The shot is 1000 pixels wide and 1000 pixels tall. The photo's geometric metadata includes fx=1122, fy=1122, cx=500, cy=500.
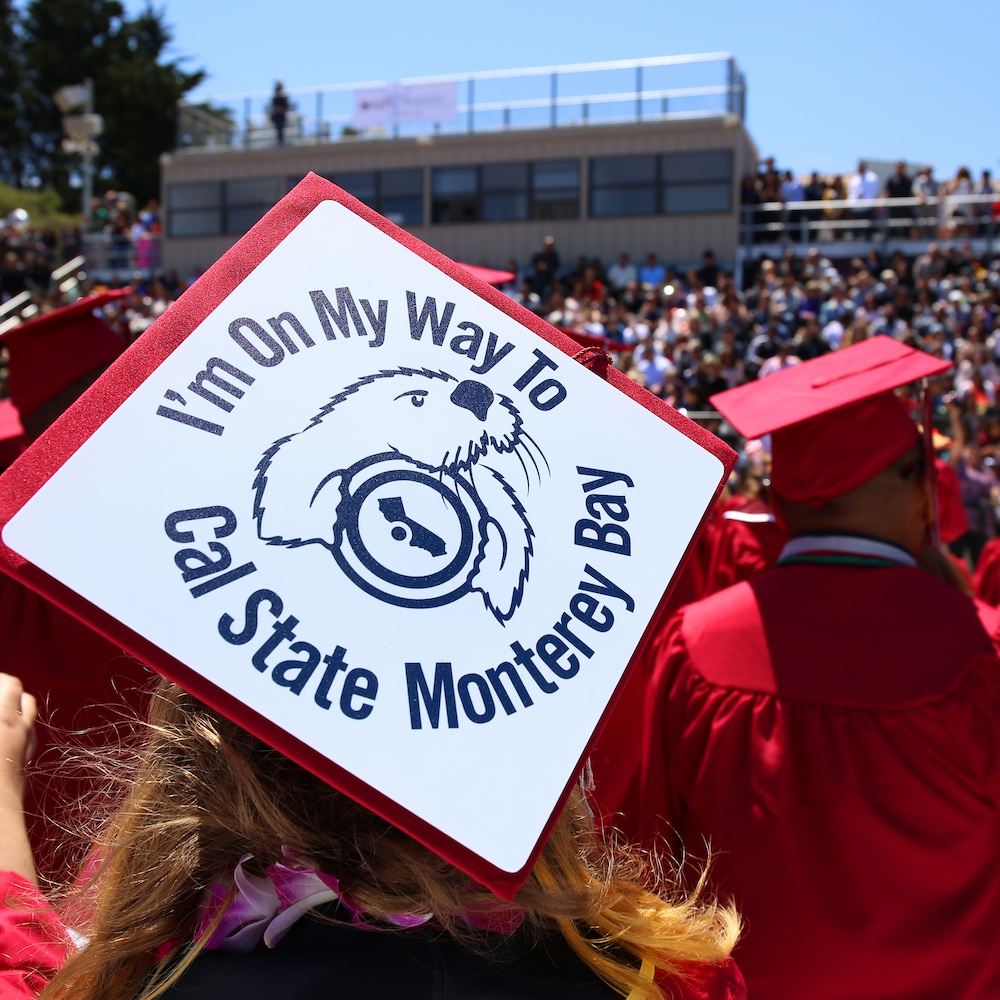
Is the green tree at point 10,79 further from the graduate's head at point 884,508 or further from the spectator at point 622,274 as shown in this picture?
the graduate's head at point 884,508

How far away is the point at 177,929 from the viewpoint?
3.81ft

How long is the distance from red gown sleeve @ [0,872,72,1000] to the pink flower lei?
235 mm

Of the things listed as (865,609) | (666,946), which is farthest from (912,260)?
(666,946)

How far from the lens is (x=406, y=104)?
23859mm

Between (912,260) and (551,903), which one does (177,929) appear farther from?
(912,260)

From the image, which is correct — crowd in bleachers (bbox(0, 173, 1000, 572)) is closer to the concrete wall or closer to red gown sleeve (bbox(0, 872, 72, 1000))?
the concrete wall

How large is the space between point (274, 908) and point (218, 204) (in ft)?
87.2

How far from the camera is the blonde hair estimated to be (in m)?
1.11

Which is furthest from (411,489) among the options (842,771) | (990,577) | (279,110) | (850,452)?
(279,110)

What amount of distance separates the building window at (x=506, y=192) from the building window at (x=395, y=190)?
0.38 meters

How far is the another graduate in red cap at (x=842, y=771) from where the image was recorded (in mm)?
2209

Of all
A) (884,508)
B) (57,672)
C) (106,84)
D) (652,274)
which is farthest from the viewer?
(106,84)

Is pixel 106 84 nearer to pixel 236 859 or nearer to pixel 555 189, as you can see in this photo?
pixel 555 189

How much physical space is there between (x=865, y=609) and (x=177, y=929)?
1.62 meters
